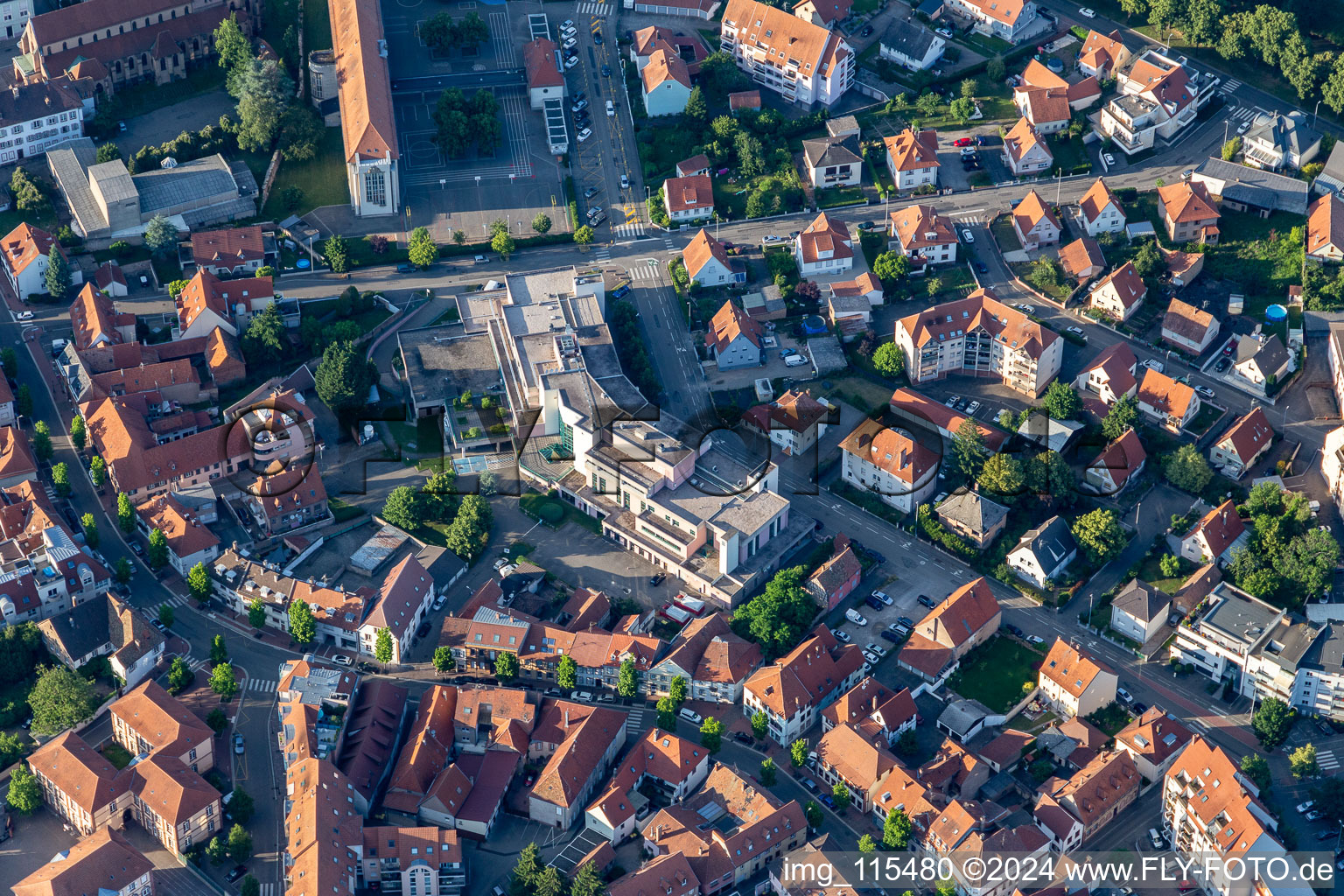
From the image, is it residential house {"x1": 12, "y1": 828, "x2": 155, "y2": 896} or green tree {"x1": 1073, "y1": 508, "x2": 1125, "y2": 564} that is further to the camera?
green tree {"x1": 1073, "y1": 508, "x2": 1125, "y2": 564}

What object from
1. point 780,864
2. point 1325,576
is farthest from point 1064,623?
point 780,864

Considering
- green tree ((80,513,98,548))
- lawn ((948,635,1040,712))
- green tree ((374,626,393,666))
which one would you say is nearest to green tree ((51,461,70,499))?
green tree ((80,513,98,548))

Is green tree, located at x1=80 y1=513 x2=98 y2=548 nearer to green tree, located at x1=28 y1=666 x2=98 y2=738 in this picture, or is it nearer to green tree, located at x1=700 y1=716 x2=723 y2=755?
green tree, located at x1=28 y1=666 x2=98 y2=738

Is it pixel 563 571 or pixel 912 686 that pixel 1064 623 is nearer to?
pixel 912 686

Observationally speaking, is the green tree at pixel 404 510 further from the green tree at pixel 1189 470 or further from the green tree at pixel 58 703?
the green tree at pixel 1189 470

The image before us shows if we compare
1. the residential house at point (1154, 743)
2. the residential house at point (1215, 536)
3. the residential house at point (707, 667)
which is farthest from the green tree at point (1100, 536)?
the residential house at point (707, 667)

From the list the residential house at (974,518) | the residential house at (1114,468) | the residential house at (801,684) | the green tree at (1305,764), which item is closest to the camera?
the green tree at (1305,764)
